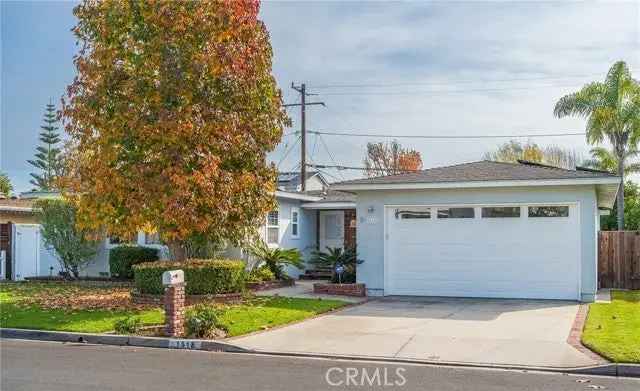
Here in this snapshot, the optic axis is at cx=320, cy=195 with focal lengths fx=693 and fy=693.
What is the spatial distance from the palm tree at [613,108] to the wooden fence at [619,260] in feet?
24.0

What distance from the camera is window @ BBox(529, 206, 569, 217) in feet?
51.4

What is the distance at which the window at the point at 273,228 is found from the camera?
21.9 metres

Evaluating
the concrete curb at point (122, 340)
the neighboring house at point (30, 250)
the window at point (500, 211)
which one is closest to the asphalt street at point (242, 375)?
the concrete curb at point (122, 340)

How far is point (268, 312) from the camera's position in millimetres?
13484

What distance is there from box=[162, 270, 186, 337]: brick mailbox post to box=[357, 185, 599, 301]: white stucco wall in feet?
22.0

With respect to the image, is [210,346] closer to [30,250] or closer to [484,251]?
[484,251]

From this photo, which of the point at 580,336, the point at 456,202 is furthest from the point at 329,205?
the point at 580,336

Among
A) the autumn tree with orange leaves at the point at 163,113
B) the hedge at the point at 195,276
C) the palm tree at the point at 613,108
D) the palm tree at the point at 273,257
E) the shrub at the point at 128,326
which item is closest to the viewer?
the shrub at the point at 128,326

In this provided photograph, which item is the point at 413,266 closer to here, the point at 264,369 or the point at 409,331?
the point at 409,331

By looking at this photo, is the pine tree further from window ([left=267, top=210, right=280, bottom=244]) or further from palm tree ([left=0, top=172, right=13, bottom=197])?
window ([left=267, top=210, right=280, bottom=244])

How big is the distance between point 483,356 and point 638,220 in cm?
2092

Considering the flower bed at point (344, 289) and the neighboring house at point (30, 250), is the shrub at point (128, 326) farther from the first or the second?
the neighboring house at point (30, 250)

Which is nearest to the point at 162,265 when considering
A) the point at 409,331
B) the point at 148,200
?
the point at 148,200

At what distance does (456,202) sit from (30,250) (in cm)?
1488
